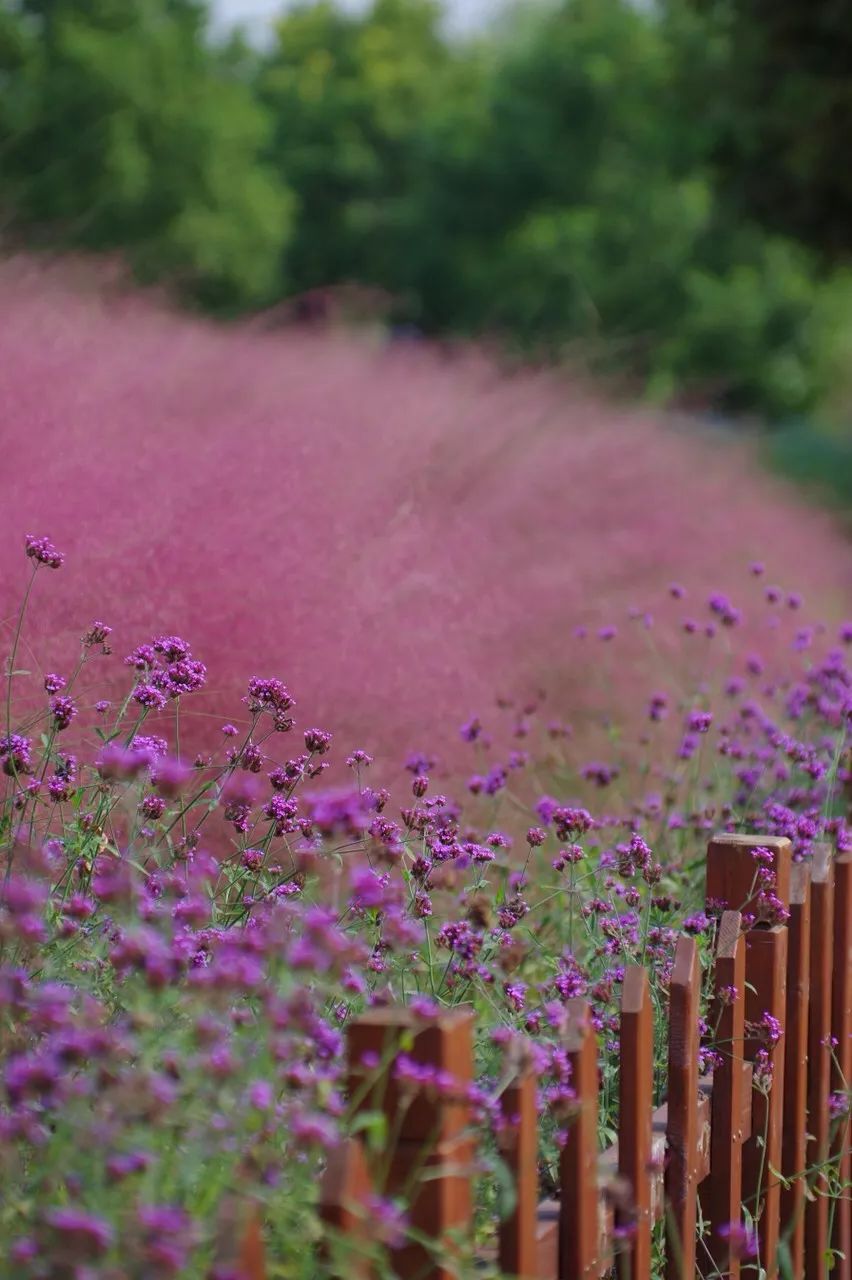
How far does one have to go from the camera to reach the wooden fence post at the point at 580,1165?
1.18m

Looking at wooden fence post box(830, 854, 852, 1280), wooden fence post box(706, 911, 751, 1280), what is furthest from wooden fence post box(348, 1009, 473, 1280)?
wooden fence post box(830, 854, 852, 1280)

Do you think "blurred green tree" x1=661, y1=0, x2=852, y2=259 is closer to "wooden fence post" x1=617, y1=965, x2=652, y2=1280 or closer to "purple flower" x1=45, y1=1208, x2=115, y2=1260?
"wooden fence post" x1=617, y1=965, x2=652, y2=1280

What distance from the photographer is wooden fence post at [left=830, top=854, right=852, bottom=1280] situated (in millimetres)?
2014

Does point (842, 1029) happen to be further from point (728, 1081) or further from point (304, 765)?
point (304, 765)

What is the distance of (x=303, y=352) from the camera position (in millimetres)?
4504

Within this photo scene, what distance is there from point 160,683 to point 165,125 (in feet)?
54.8

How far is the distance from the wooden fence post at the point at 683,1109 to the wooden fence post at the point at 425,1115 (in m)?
0.37

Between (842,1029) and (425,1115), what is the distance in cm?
119

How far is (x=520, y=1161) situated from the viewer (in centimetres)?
109

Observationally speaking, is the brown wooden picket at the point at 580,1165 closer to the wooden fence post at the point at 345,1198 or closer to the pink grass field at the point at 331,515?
the wooden fence post at the point at 345,1198

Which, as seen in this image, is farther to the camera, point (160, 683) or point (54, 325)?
point (54, 325)

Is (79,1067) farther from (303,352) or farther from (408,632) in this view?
(303,352)

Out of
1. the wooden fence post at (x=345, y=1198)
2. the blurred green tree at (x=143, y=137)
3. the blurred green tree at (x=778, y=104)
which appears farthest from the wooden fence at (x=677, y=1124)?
the blurred green tree at (x=143, y=137)

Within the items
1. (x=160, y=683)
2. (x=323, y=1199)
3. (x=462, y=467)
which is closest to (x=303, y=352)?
(x=462, y=467)
